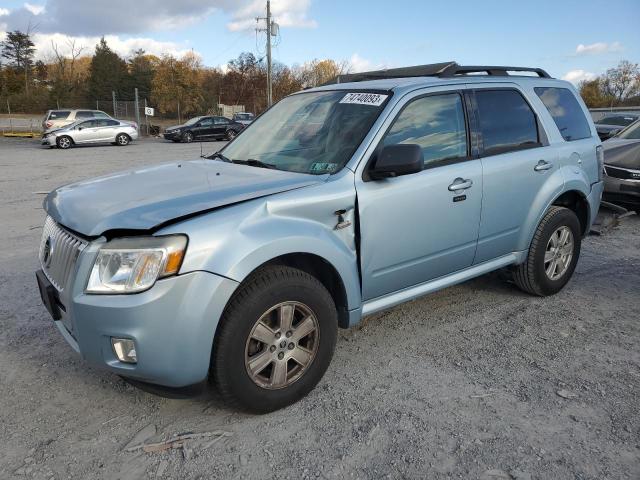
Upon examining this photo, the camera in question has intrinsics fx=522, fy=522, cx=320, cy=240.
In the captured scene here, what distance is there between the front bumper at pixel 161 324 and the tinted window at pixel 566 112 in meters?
3.39

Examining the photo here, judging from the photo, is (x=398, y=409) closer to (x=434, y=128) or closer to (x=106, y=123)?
(x=434, y=128)

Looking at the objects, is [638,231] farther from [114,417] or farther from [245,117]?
[245,117]

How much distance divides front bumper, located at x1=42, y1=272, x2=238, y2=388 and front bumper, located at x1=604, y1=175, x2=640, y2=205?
7197 mm

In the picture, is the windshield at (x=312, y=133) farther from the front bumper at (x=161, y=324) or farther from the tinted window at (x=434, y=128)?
the front bumper at (x=161, y=324)

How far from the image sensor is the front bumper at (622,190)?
25.1 ft

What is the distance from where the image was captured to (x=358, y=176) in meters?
3.15

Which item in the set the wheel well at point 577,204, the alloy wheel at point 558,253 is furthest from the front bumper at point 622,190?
the alloy wheel at point 558,253

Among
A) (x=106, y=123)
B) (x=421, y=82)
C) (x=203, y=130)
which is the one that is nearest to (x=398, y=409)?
(x=421, y=82)

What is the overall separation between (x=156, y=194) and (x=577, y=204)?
378 centimetres

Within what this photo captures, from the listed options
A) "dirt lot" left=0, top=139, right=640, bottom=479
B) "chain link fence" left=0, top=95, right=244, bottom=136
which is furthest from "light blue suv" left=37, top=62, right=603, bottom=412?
"chain link fence" left=0, top=95, right=244, bottom=136

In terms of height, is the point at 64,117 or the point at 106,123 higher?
the point at 64,117

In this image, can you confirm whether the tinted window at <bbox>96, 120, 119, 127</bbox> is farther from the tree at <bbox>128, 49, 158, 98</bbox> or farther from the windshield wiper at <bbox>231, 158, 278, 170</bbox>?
the tree at <bbox>128, 49, 158, 98</bbox>

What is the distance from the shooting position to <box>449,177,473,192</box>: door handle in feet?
11.7

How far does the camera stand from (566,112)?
4660 mm
